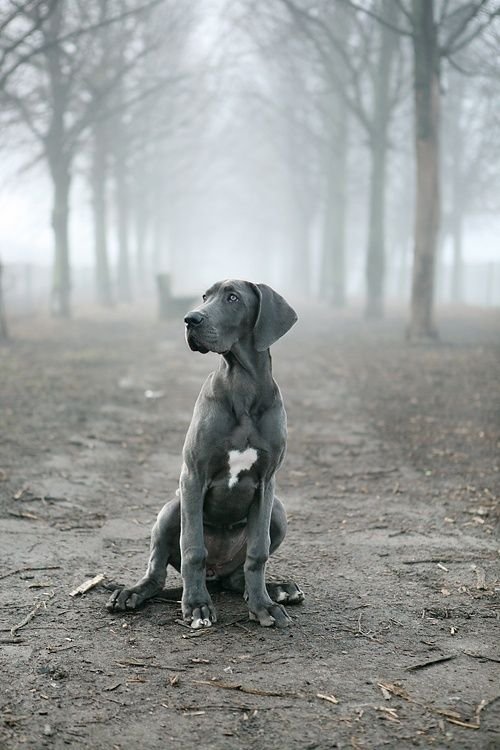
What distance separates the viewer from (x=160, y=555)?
417 centimetres

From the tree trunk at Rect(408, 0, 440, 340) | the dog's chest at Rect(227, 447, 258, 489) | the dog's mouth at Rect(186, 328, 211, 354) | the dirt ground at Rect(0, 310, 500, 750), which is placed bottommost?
the dirt ground at Rect(0, 310, 500, 750)

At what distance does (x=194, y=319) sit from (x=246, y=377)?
0.41 meters

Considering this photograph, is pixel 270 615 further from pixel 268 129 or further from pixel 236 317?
pixel 268 129

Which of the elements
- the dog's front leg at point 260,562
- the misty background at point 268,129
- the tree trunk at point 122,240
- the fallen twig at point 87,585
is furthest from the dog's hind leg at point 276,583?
the tree trunk at point 122,240

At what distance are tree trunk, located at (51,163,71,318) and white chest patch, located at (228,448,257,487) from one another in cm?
1775

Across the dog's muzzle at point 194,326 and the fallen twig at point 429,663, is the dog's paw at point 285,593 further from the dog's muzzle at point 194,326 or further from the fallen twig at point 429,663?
the dog's muzzle at point 194,326

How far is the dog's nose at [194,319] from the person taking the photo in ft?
12.4

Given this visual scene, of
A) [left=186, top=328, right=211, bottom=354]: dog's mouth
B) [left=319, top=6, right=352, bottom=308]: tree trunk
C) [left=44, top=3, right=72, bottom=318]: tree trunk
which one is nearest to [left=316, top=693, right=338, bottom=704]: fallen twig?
[left=186, top=328, right=211, bottom=354]: dog's mouth

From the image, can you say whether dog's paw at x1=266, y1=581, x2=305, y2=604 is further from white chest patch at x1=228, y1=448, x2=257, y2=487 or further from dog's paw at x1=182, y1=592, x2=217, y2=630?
white chest patch at x1=228, y1=448, x2=257, y2=487

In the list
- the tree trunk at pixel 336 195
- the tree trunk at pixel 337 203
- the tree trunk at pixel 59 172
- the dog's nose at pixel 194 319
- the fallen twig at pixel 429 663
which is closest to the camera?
the fallen twig at pixel 429 663

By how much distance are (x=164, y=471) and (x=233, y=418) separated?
10.8 ft

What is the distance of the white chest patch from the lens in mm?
3891

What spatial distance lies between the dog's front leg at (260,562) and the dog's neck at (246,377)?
1.36 feet

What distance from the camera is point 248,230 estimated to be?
63375 mm
